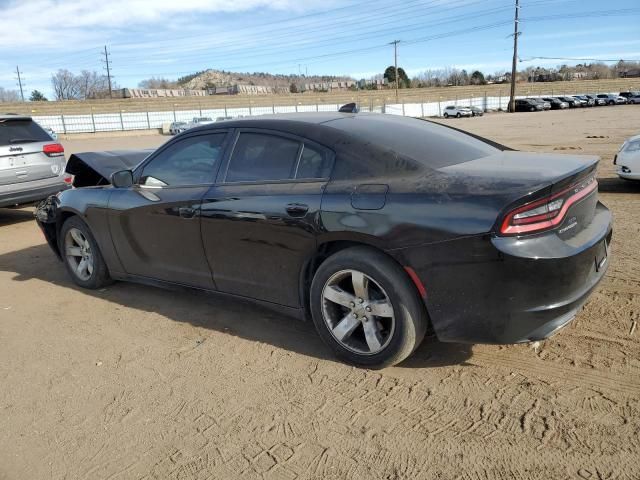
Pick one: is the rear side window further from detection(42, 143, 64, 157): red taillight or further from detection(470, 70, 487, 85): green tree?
detection(470, 70, 487, 85): green tree

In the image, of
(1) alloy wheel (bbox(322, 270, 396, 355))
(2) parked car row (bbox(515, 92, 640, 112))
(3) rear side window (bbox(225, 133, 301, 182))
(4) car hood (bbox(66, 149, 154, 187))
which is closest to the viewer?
(1) alloy wheel (bbox(322, 270, 396, 355))

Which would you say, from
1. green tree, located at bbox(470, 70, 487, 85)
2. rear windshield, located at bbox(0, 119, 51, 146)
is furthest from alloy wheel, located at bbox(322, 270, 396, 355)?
green tree, located at bbox(470, 70, 487, 85)

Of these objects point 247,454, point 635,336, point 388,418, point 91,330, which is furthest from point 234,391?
point 635,336

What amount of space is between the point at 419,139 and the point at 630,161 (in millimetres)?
6109

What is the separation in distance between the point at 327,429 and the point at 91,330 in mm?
2410

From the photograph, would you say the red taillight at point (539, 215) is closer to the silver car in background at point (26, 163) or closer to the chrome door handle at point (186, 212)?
the chrome door handle at point (186, 212)

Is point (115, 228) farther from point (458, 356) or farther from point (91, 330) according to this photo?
point (458, 356)

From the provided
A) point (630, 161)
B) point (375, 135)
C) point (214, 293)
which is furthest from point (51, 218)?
point (630, 161)

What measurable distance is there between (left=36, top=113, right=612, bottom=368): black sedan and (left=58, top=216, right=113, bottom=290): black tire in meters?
0.60

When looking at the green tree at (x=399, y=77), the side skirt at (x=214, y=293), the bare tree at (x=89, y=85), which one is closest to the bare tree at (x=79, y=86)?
the bare tree at (x=89, y=85)

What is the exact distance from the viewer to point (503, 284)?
2.83 metres

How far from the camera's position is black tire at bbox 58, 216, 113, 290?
5125mm

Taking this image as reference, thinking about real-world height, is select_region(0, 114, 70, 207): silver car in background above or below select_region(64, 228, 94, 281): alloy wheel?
above

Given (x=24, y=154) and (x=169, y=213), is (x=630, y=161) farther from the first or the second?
(x=24, y=154)
